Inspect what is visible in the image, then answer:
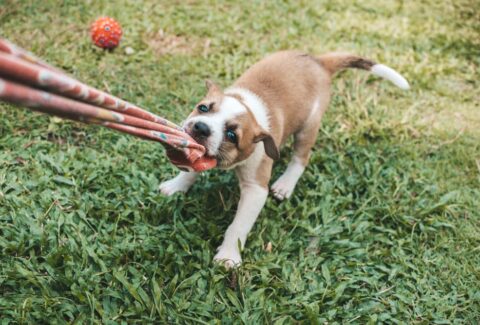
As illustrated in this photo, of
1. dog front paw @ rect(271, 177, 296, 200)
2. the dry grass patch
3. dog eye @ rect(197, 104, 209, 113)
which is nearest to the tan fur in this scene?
dog front paw @ rect(271, 177, 296, 200)

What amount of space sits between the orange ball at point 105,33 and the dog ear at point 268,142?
8.85ft

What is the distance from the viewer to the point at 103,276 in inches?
124

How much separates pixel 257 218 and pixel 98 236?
1340 millimetres

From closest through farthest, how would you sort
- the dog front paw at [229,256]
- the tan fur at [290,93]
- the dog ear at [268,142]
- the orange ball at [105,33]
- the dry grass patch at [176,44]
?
1. the dog ear at [268,142]
2. the dog front paw at [229,256]
3. the tan fur at [290,93]
4. the orange ball at [105,33]
5. the dry grass patch at [176,44]

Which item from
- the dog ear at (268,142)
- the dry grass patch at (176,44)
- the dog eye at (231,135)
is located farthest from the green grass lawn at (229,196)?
the dog eye at (231,135)

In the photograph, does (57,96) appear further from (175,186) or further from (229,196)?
(229,196)

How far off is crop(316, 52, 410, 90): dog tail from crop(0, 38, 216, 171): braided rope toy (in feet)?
7.80

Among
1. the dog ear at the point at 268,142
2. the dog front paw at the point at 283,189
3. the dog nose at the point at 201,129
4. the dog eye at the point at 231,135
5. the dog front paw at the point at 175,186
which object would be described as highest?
the dog nose at the point at 201,129

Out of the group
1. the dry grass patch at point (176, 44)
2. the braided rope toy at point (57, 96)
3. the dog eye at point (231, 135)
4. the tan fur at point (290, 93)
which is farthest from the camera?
the dry grass patch at point (176, 44)

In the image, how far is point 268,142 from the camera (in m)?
3.31

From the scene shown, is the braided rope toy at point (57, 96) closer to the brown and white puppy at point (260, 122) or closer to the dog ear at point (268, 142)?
the brown and white puppy at point (260, 122)

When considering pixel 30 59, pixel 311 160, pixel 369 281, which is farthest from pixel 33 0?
pixel 369 281

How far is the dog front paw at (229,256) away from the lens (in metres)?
3.41

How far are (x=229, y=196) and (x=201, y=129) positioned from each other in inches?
45.6
